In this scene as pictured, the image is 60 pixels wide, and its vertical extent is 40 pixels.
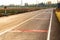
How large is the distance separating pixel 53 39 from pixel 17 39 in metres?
2.10

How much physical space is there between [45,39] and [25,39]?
1.14 m

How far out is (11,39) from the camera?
12906 millimetres

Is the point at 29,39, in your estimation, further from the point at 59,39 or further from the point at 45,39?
the point at 59,39

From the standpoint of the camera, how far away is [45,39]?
1300 cm

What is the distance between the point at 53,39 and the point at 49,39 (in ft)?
0.90

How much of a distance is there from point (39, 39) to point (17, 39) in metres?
1.25

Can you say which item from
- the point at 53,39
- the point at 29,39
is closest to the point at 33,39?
the point at 29,39

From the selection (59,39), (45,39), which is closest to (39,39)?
(45,39)

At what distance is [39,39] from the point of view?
1301 centimetres

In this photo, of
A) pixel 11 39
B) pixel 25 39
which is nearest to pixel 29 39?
pixel 25 39

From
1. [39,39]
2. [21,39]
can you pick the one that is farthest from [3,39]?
[39,39]

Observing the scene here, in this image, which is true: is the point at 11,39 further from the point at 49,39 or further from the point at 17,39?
the point at 49,39

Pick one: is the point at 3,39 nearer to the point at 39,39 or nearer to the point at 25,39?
the point at 25,39

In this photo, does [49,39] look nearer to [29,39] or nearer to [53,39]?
[53,39]
